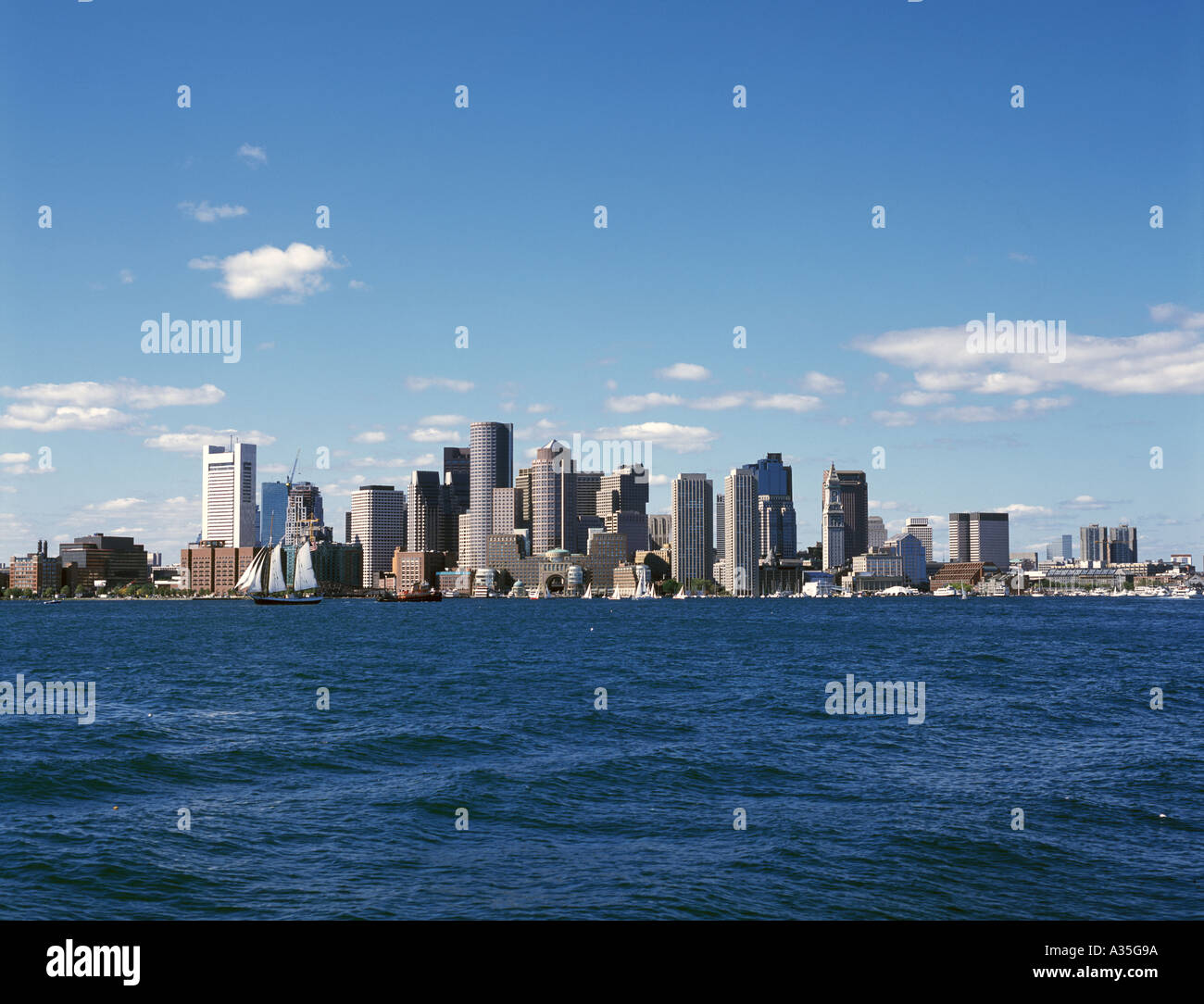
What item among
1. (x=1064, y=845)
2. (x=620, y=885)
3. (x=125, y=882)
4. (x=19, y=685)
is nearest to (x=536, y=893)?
(x=620, y=885)
